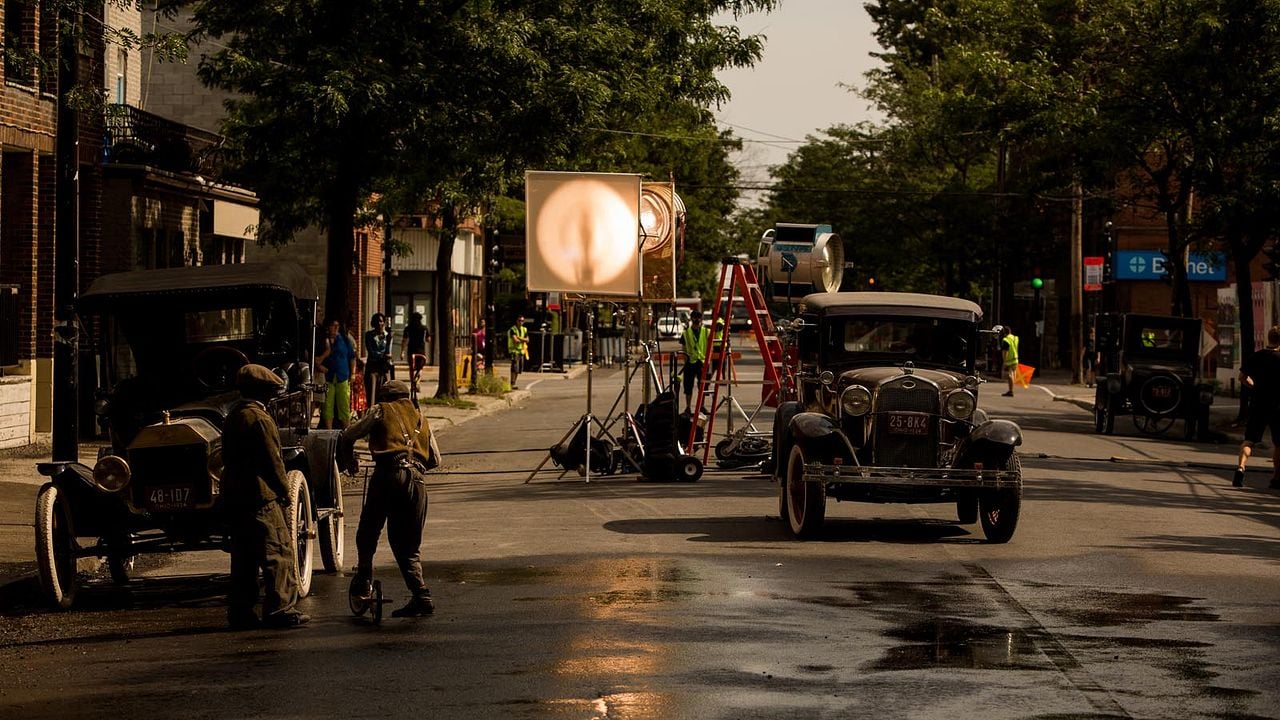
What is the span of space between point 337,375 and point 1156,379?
48.1 feet

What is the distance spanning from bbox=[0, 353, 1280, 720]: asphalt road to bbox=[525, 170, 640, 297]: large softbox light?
12.9 feet

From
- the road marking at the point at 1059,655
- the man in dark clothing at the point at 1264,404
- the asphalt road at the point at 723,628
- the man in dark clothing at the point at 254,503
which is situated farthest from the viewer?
the man in dark clothing at the point at 1264,404

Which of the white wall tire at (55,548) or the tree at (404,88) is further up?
the tree at (404,88)

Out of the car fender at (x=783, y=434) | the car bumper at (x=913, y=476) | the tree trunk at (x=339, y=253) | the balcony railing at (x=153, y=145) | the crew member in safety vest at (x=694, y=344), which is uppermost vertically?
the balcony railing at (x=153, y=145)

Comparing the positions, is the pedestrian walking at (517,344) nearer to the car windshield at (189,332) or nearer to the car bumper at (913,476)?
the car windshield at (189,332)

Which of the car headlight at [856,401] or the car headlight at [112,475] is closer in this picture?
the car headlight at [112,475]

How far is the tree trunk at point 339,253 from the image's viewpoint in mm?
25906

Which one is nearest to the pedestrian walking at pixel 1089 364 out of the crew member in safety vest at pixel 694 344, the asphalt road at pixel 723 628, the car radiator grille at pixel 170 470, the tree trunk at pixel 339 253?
the crew member in safety vest at pixel 694 344

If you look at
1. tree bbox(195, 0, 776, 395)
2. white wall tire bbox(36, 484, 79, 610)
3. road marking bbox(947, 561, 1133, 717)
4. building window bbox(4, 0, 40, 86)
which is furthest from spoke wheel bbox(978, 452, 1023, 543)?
building window bbox(4, 0, 40, 86)

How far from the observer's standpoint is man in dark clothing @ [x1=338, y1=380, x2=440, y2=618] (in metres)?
10.9

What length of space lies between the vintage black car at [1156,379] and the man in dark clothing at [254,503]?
23.9 metres

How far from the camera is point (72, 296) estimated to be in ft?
52.4

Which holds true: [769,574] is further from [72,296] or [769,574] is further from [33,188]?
[33,188]

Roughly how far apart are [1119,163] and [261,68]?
19.5m
